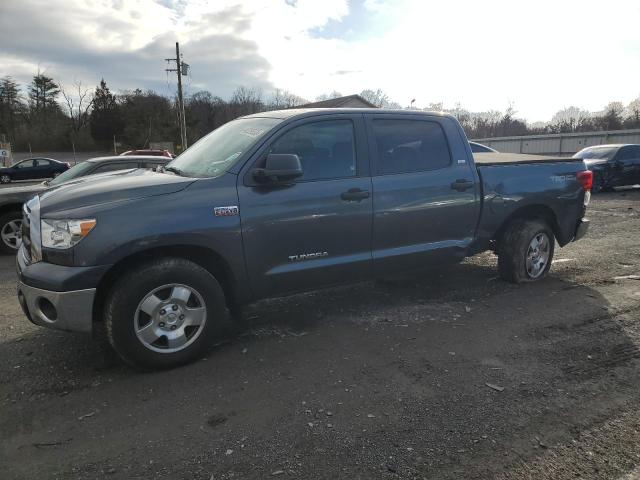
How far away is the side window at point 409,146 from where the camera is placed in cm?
436

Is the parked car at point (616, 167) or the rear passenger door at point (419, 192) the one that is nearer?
the rear passenger door at point (419, 192)

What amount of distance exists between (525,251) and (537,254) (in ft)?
0.98

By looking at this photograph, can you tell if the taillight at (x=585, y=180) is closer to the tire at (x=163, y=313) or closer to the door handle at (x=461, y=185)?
the door handle at (x=461, y=185)

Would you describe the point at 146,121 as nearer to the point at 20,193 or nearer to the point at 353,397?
the point at 20,193

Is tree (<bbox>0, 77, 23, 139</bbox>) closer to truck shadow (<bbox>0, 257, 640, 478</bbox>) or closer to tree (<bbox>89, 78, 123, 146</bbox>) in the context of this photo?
tree (<bbox>89, 78, 123, 146</bbox>)

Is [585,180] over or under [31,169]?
under

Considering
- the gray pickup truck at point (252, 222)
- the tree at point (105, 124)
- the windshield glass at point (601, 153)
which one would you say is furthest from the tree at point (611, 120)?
the tree at point (105, 124)

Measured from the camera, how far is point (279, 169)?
140 inches

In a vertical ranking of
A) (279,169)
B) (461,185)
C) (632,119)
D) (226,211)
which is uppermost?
(632,119)

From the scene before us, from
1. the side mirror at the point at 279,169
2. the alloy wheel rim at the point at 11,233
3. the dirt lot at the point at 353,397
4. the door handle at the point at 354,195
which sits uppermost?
the side mirror at the point at 279,169

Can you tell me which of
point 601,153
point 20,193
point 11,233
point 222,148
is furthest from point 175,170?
point 601,153

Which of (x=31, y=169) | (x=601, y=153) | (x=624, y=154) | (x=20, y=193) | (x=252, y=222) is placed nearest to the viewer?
(x=252, y=222)

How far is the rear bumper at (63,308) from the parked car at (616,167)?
51.8 feet

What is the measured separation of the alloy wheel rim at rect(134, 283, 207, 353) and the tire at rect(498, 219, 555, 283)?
11.7ft
